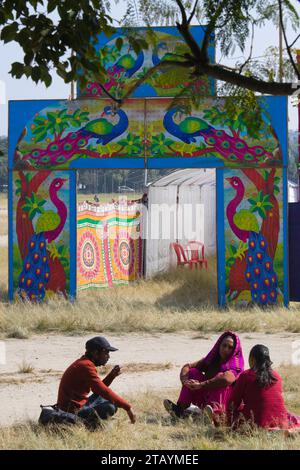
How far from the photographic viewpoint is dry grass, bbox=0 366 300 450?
7.41 m

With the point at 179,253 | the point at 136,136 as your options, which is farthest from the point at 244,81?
the point at 179,253

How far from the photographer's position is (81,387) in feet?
26.3

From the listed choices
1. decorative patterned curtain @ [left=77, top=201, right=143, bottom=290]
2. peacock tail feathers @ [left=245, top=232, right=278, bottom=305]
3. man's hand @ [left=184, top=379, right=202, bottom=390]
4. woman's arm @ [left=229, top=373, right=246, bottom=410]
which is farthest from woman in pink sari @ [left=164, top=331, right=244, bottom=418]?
decorative patterned curtain @ [left=77, top=201, right=143, bottom=290]

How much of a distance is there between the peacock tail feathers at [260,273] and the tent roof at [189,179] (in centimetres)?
810

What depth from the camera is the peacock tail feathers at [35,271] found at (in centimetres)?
1655

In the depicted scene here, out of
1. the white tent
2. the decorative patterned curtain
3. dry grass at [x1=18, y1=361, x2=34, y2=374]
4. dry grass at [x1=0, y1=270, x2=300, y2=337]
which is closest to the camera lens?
dry grass at [x1=18, y1=361, x2=34, y2=374]

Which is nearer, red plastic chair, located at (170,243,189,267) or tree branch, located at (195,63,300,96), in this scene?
tree branch, located at (195,63,300,96)

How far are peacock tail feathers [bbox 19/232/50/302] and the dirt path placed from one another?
3.05m

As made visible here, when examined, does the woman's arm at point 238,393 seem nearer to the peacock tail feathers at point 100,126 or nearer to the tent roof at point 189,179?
the peacock tail feathers at point 100,126

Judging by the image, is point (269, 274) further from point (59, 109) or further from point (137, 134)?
point (59, 109)

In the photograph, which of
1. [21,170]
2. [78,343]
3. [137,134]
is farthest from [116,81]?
[78,343]

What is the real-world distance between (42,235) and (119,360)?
5.32 m

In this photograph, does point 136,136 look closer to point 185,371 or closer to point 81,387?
point 185,371

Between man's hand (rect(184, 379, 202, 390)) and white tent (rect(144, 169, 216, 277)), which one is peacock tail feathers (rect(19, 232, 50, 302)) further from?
man's hand (rect(184, 379, 202, 390))
